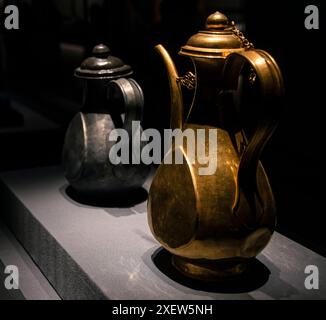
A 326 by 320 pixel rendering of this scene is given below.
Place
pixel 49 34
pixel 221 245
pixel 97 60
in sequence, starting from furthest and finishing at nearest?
1. pixel 49 34
2. pixel 97 60
3. pixel 221 245

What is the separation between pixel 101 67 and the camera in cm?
131

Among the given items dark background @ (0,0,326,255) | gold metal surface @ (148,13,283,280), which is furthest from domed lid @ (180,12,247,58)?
dark background @ (0,0,326,255)

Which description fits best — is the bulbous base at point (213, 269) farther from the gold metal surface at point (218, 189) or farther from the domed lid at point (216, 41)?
the domed lid at point (216, 41)

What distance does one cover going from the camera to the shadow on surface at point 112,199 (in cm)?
138

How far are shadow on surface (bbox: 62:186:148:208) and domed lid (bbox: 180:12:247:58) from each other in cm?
54

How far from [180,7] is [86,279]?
0.97 m

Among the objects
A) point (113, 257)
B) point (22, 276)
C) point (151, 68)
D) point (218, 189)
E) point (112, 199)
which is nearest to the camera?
point (218, 189)

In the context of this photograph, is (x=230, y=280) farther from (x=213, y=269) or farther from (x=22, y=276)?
(x=22, y=276)

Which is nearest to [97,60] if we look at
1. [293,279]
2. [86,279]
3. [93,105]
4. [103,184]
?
[93,105]

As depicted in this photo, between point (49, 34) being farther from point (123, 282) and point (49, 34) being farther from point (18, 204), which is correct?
point (123, 282)

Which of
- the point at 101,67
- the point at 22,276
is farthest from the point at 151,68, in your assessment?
the point at 22,276

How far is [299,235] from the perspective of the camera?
52.2 inches

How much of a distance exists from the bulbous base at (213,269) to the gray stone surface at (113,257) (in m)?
0.02

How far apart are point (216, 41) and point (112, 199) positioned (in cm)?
62
